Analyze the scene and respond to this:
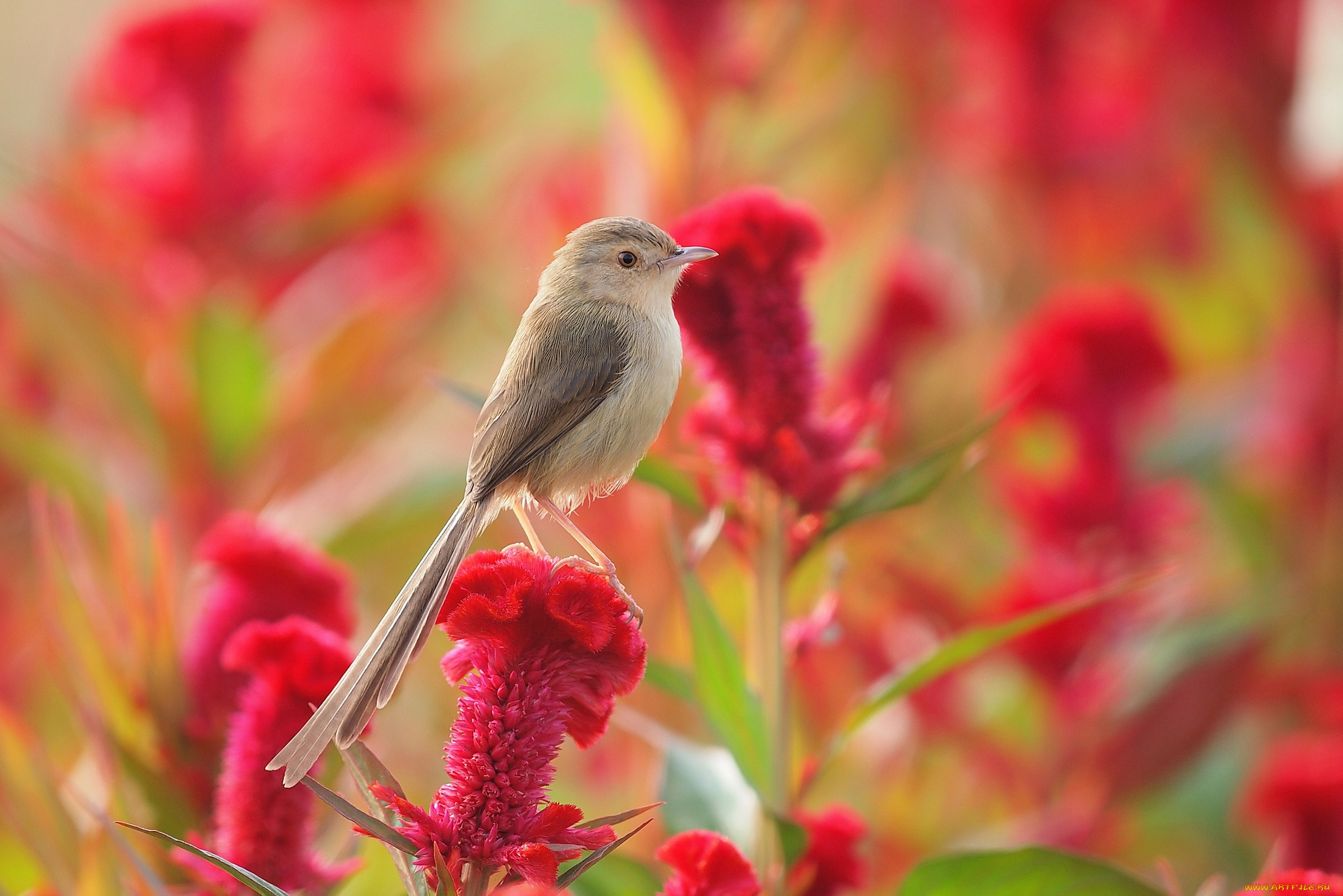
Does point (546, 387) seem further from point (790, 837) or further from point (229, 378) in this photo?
point (229, 378)

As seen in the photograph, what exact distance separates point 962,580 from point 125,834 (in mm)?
1071

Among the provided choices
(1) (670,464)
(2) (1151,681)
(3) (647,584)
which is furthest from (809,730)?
(1) (670,464)

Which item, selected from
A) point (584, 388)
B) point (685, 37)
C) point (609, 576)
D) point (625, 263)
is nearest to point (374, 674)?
point (609, 576)

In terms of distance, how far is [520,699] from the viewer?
0.71m

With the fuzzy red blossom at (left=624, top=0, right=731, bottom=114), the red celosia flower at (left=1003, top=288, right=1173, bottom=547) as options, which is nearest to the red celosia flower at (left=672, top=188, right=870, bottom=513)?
the red celosia flower at (left=1003, top=288, right=1173, bottom=547)

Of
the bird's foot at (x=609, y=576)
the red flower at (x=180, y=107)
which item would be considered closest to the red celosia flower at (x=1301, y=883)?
the bird's foot at (x=609, y=576)

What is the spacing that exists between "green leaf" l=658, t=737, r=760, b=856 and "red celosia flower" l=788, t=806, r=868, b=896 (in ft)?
0.14

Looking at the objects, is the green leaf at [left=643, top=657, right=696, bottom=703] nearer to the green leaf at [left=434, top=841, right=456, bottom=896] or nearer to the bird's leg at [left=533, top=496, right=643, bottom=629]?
the bird's leg at [left=533, top=496, right=643, bottom=629]

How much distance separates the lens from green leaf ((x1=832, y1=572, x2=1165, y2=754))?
0.86 meters

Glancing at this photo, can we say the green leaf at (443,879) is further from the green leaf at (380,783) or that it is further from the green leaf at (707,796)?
the green leaf at (707,796)

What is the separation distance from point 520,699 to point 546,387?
25cm

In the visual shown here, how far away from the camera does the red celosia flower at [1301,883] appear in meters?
0.74

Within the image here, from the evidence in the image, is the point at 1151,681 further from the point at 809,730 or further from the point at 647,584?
the point at 647,584

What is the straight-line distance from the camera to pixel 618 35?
1.54 meters
